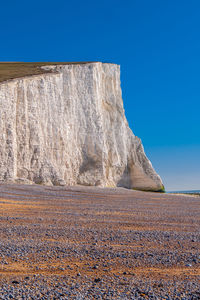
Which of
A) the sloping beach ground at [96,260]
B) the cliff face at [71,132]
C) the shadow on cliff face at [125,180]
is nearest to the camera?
the sloping beach ground at [96,260]

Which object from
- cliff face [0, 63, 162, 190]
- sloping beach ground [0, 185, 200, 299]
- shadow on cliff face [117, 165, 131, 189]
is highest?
cliff face [0, 63, 162, 190]

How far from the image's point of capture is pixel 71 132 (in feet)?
116

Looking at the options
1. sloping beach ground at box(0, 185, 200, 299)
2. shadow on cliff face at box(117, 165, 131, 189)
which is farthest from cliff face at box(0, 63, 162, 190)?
sloping beach ground at box(0, 185, 200, 299)

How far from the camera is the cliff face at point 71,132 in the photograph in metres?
28.1

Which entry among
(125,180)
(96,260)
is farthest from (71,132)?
(96,260)

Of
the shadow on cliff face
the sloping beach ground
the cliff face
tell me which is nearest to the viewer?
the sloping beach ground

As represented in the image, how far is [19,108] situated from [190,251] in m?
25.3

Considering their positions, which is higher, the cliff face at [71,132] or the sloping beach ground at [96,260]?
the cliff face at [71,132]

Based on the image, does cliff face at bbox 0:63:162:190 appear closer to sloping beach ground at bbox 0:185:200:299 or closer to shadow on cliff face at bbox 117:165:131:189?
shadow on cliff face at bbox 117:165:131:189

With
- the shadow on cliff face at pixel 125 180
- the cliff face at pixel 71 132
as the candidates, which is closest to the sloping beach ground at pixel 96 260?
the cliff face at pixel 71 132

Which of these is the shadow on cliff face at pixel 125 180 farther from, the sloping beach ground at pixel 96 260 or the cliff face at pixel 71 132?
the sloping beach ground at pixel 96 260

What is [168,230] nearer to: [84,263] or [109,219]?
[109,219]

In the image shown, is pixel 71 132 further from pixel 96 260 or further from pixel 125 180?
pixel 96 260

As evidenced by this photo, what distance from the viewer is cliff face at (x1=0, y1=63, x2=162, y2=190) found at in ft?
92.2
